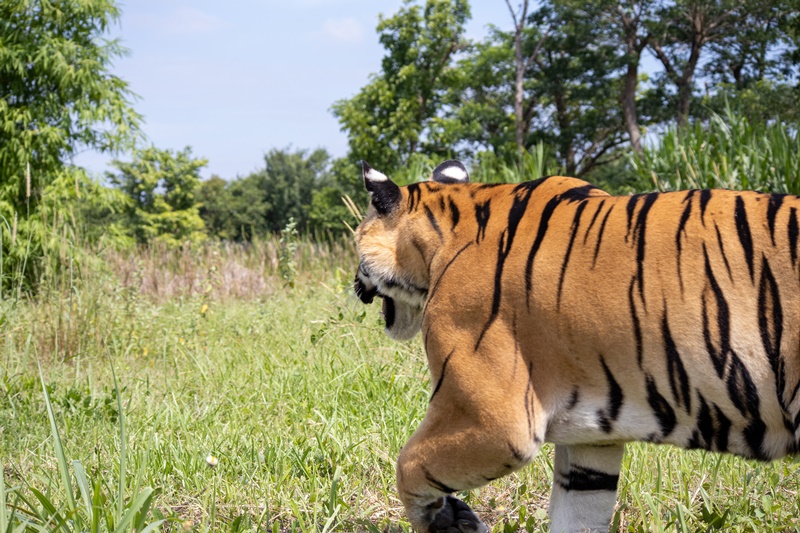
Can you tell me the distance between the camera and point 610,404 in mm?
1984

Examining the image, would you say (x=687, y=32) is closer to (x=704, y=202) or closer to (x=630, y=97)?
(x=630, y=97)

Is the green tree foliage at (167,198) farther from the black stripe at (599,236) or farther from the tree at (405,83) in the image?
the black stripe at (599,236)

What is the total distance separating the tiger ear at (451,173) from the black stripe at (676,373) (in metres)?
1.13

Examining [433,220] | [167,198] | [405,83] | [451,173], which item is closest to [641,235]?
[433,220]

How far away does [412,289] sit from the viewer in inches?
99.1

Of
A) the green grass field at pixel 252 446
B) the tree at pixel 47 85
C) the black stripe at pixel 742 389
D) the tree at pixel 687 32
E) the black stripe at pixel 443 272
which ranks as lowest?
the green grass field at pixel 252 446

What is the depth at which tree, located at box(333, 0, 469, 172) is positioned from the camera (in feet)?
96.2

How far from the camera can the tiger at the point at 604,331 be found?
1.84m

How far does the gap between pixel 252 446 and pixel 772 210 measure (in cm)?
229

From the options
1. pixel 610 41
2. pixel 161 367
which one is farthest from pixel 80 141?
pixel 610 41

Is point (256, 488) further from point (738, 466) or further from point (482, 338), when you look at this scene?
point (738, 466)

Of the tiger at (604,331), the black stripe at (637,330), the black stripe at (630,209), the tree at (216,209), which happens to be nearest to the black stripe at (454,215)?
the tiger at (604,331)

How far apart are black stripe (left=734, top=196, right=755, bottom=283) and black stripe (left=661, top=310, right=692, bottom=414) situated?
24 cm

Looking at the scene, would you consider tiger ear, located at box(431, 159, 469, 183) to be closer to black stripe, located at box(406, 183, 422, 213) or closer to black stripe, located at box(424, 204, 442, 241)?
black stripe, located at box(406, 183, 422, 213)
